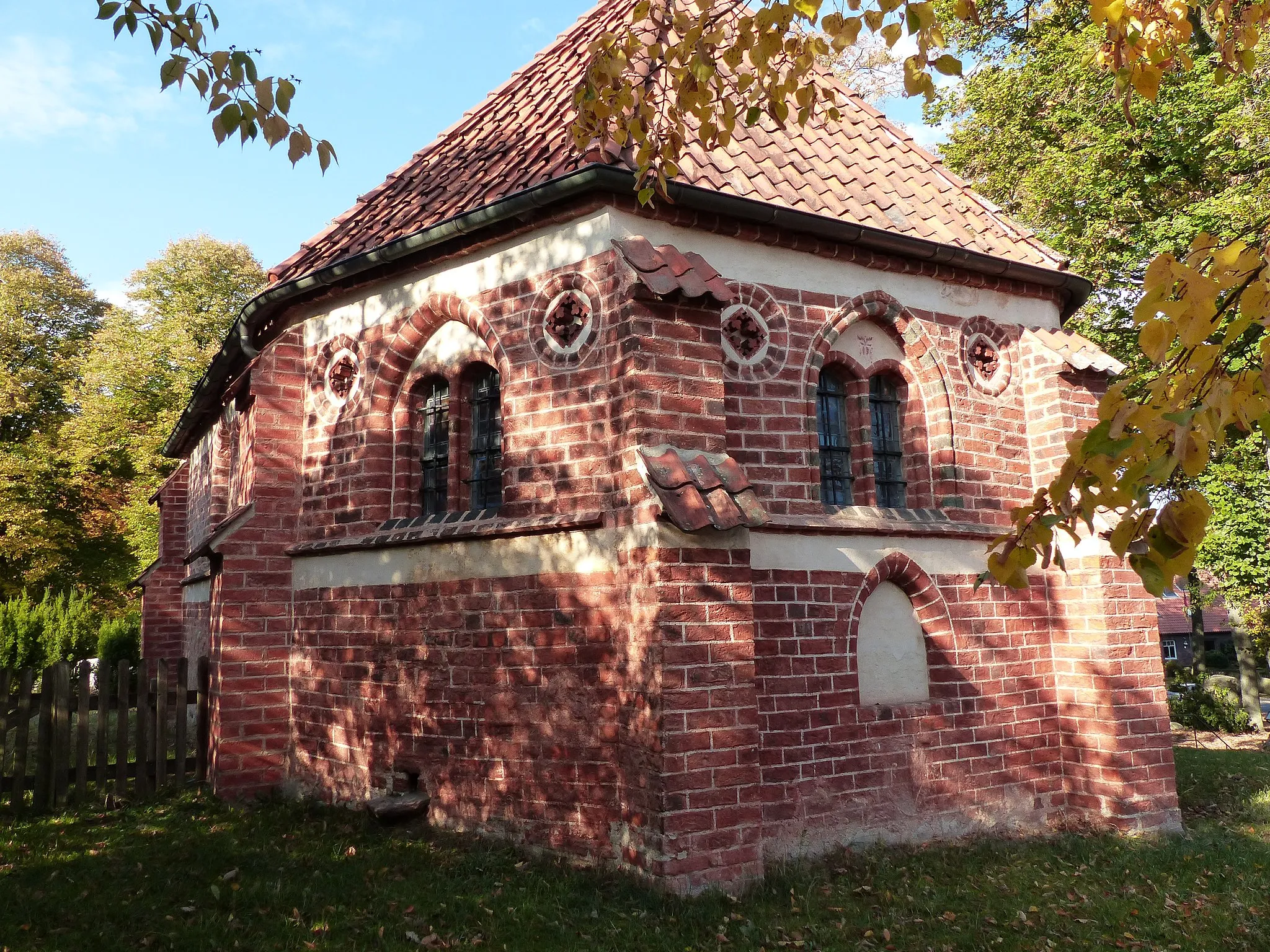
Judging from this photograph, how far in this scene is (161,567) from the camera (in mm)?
15414

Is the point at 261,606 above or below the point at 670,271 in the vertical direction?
below

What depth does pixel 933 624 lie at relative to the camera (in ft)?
23.4

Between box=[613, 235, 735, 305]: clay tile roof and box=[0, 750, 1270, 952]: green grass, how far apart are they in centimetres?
385

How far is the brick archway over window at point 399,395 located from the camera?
748cm

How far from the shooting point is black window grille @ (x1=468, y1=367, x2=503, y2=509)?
23.4 ft

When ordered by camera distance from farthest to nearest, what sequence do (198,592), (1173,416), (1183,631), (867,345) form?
(1183,631) → (198,592) → (867,345) → (1173,416)

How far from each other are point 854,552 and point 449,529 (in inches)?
125

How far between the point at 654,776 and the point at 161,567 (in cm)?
1315

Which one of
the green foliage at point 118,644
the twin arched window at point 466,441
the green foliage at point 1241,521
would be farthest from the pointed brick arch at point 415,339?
the green foliage at point 118,644

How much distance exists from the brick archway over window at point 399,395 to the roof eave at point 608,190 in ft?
1.96

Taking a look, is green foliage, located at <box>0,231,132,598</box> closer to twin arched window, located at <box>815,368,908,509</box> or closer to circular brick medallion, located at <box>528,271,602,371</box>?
circular brick medallion, located at <box>528,271,602,371</box>

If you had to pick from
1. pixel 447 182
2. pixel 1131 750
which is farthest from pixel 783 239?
pixel 1131 750

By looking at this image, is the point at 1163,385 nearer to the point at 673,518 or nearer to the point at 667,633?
the point at 673,518

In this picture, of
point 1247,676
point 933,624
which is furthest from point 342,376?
point 1247,676
